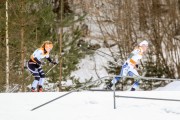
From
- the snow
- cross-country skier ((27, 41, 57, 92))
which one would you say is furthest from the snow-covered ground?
the snow

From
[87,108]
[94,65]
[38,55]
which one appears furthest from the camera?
[94,65]

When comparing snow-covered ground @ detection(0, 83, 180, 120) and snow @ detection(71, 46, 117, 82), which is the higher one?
snow @ detection(71, 46, 117, 82)

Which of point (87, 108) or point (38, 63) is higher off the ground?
point (38, 63)

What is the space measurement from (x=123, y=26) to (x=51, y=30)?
16.5 feet

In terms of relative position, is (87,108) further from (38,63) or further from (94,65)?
(94,65)

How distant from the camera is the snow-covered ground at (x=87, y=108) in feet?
25.4

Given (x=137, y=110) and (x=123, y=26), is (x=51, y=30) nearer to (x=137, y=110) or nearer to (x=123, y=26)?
(x=123, y=26)

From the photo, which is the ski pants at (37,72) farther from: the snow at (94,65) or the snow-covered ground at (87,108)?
the snow at (94,65)

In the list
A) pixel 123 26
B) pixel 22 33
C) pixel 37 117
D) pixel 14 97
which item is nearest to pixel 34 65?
pixel 14 97

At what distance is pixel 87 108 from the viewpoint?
329 inches

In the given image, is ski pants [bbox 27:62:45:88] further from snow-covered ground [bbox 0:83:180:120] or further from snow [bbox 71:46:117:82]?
snow [bbox 71:46:117:82]

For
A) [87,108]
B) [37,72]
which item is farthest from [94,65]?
[87,108]

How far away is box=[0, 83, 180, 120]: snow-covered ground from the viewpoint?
305 inches

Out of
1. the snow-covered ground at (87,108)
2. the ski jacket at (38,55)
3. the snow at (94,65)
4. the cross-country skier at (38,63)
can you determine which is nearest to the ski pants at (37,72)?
the cross-country skier at (38,63)
